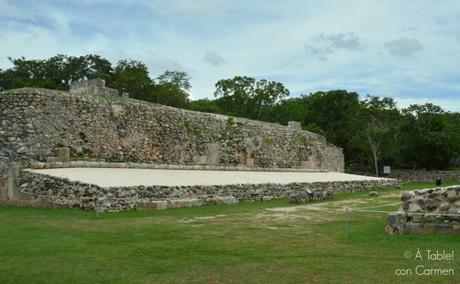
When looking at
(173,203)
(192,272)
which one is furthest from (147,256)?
(173,203)

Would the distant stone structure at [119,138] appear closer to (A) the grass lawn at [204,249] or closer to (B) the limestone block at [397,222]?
(A) the grass lawn at [204,249]

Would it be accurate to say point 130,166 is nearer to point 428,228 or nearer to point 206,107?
point 428,228

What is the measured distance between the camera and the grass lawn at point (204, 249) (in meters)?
6.18

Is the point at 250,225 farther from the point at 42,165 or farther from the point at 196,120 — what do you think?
the point at 196,120

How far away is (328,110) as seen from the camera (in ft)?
186

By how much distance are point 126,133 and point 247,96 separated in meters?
33.0

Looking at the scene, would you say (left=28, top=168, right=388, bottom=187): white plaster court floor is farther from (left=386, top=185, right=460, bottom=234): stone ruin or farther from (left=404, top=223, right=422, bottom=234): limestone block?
(left=404, top=223, right=422, bottom=234): limestone block

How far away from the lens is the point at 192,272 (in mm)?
6438

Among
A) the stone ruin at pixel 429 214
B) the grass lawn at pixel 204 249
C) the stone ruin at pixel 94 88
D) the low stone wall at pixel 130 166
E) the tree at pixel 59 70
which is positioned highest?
the tree at pixel 59 70

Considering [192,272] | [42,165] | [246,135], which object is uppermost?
[246,135]

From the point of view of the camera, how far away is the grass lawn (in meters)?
6.18

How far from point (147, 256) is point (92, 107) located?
41.1ft

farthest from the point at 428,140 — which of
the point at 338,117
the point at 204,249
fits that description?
the point at 204,249

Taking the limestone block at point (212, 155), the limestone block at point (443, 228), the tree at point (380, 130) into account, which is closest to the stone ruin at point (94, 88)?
the limestone block at point (212, 155)
